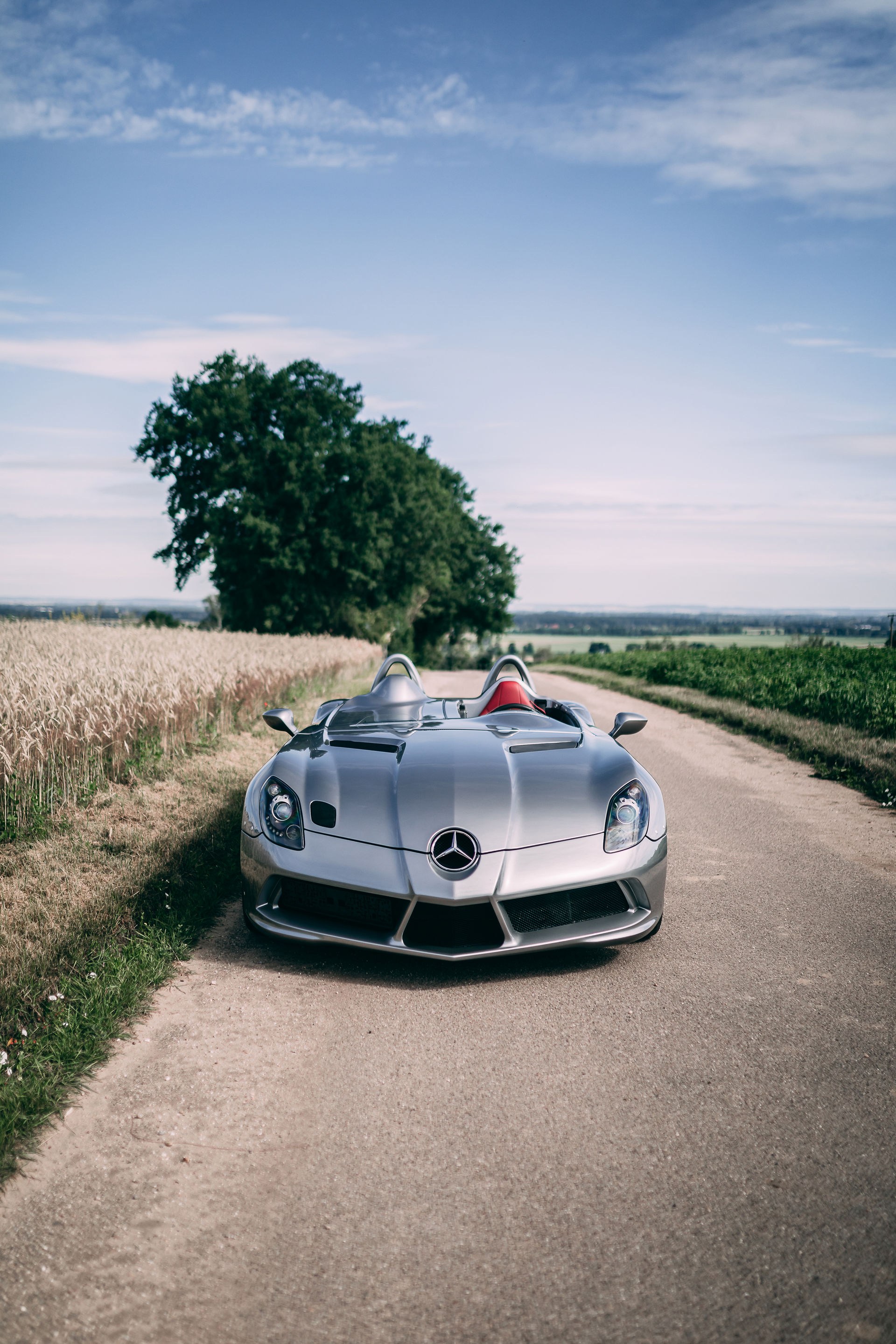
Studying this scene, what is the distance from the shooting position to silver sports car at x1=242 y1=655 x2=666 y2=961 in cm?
359

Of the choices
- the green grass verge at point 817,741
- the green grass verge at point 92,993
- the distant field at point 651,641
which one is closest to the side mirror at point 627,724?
the green grass verge at point 92,993

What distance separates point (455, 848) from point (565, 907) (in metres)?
0.55

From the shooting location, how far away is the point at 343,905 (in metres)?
3.73

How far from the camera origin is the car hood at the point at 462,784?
12.1 feet

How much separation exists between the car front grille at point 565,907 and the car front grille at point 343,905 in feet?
1.55

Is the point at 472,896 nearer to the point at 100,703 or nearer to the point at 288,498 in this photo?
the point at 100,703

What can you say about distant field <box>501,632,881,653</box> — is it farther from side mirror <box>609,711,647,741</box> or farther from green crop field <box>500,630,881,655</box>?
side mirror <box>609,711,647,741</box>

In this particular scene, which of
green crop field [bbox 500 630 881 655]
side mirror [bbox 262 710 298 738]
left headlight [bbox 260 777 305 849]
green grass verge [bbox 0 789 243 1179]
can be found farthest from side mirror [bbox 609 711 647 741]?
green crop field [bbox 500 630 881 655]

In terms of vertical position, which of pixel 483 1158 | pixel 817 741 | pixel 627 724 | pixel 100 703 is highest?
pixel 627 724

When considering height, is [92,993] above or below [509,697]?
below

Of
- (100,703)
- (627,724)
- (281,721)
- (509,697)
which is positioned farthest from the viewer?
(100,703)

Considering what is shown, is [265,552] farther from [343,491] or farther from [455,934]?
[455,934]

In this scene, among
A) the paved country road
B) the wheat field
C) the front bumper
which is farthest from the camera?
the wheat field

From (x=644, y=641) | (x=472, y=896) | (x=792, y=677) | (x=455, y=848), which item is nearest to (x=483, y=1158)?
(x=472, y=896)
